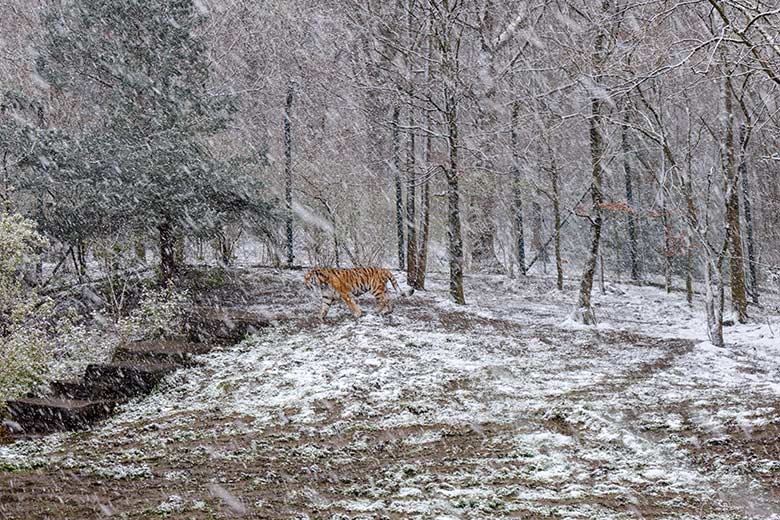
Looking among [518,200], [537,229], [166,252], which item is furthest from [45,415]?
[537,229]

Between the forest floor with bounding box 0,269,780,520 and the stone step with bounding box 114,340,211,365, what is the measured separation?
30 cm

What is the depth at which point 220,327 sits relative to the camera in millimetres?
11336

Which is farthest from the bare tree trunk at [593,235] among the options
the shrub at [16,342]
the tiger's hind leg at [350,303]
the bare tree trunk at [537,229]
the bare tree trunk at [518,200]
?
the bare tree trunk at [537,229]

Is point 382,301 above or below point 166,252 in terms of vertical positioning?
below

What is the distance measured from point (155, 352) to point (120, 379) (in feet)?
3.36

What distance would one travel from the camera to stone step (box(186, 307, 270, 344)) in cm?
1121

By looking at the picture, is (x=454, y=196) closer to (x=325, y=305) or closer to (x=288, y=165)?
(x=325, y=305)

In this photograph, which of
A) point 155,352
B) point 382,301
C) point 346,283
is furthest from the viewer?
point 382,301

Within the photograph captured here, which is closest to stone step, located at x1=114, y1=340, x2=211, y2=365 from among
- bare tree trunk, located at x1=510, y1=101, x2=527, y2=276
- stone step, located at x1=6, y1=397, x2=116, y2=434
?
stone step, located at x1=6, y1=397, x2=116, y2=434

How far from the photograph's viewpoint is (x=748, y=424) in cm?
642

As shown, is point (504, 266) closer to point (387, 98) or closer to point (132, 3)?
point (387, 98)

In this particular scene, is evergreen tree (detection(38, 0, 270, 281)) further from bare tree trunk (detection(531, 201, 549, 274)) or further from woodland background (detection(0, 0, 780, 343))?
bare tree trunk (detection(531, 201, 549, 274))

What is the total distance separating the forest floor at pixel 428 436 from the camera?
16.0ft

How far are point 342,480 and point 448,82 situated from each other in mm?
10739
